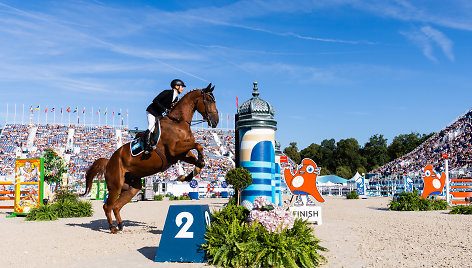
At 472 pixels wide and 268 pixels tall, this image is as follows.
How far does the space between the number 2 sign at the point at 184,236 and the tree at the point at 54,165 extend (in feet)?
48.8

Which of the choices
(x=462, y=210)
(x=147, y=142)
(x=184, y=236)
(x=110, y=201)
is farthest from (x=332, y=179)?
(x=184, y=236)

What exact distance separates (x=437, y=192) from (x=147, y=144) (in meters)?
14.3

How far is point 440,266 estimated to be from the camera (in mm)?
4984

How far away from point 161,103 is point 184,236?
3271 mm

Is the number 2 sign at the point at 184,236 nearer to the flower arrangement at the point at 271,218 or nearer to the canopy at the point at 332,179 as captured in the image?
the flower arrangement at the point at 271,218

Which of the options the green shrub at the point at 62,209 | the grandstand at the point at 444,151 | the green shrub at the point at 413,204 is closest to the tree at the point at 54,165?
the green shrub at the point at 62,209

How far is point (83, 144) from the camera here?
57.3 meters

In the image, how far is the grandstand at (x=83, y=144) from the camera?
49156mm

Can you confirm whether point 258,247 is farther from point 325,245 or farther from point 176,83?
point 176,83

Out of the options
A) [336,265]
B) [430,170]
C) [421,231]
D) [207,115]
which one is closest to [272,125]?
[207,115]

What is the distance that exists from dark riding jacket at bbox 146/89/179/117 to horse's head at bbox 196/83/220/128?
60 cm

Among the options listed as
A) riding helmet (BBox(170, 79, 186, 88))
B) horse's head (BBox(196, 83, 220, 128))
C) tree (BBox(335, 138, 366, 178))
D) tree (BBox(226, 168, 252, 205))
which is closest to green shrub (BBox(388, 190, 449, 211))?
tree (BBox(226, 168, 252, 205))

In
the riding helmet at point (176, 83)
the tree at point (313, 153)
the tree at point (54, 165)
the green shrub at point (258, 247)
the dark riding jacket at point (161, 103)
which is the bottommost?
the green shrub at point (258, 247)

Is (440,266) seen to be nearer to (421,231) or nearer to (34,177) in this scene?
(421,231)
